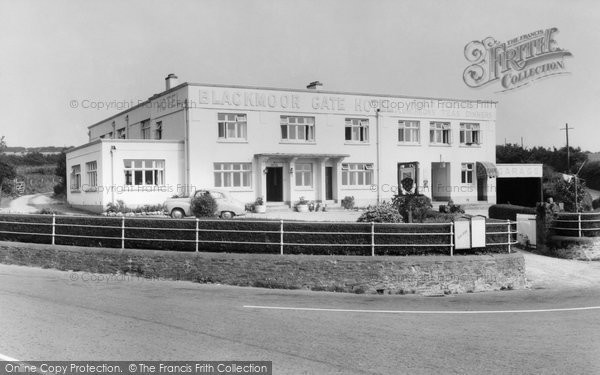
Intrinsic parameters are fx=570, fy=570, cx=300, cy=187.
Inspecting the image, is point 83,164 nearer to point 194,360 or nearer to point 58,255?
point 58,255

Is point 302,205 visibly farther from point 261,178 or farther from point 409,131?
point 409,131

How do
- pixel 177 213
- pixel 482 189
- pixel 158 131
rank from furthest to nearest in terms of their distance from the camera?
pixel 482 189
pixel 158 131
pixel 177 213

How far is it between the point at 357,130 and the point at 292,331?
102 ft

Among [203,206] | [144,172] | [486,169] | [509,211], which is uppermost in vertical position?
[486,169]

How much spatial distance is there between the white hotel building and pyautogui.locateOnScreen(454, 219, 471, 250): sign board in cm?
1815

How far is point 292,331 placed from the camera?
8086mm

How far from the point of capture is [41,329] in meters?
7.73

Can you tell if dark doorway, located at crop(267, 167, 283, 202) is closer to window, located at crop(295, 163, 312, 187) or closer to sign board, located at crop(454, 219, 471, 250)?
window, located at crop(295, 163, 312, 187)

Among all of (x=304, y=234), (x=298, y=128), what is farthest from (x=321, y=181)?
(x=304, y=234)

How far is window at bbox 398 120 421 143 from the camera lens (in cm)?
3978

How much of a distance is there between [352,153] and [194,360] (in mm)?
32218

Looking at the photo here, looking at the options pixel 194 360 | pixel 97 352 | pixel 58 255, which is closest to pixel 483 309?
pixel 194 360

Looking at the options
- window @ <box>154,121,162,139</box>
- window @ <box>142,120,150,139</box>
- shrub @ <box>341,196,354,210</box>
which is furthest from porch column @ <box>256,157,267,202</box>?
window @ <box>142,120,150,139</box>

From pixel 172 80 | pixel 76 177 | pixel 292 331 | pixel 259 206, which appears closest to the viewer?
pixel 292 331
